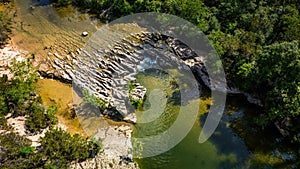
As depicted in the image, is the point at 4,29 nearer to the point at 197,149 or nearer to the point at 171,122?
the point at 171,122

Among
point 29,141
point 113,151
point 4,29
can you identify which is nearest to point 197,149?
point 113,151

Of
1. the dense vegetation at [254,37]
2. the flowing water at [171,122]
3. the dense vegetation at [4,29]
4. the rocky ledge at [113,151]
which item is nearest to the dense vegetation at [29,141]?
the rocky ledge at [113,151]

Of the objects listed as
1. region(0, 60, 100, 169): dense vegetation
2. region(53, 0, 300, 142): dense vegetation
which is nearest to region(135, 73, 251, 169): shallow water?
region(53, 0, 300, 142): dense vegetation

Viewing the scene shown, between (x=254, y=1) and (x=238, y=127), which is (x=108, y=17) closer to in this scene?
(x=254, y=1)

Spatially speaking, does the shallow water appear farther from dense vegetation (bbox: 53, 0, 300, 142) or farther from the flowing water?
dense vegetation (bbox: 53, 0, 300, 142)

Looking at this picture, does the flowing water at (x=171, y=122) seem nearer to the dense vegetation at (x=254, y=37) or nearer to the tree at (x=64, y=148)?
the dense vegetation at (x=254, y=37)
